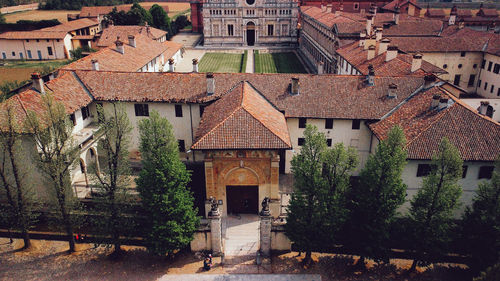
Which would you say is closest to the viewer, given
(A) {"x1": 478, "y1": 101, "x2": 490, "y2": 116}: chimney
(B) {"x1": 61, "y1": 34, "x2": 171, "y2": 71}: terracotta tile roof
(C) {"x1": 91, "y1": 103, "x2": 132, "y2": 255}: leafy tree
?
(C) {"x1": 91, "y1": 103, "x2": 132, "y2": 255}: leafy tree

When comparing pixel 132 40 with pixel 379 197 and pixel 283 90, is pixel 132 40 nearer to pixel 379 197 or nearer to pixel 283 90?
pixel 283 90

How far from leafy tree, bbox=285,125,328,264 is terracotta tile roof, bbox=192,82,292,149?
3558 millimetres

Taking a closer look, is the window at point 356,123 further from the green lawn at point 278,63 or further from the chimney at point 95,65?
the green lawn at point 278,63

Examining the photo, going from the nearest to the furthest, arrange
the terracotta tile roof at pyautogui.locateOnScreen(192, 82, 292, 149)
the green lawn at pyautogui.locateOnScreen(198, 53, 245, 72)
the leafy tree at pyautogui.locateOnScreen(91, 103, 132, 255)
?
the leafy tree at pyautogui.locateOnScreen(91, 103, 132, 255)
the terracotta tile roof at pyautogui.locateOnScreen(192, 82, 292, 149)
the green lawn at pyautogui.locateOnScreen(198, 53, 245, 72)

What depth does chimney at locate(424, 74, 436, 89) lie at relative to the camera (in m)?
32.3

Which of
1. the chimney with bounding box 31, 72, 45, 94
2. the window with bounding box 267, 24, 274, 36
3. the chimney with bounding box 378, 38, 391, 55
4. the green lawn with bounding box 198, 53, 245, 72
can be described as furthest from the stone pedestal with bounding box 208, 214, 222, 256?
the window with bounding box 267, 24, 274, 36

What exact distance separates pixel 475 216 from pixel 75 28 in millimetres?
94765

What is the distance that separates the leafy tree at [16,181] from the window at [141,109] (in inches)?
401

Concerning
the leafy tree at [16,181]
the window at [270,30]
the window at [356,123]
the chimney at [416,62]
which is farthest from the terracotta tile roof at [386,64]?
the window at [270,30]

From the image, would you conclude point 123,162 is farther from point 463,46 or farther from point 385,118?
point 463,46

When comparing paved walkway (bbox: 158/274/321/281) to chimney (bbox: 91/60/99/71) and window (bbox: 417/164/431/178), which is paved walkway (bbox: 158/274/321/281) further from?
chimney (bbox: 91/60/99/71)

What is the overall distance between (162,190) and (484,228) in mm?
19583

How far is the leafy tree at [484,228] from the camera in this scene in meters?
21.6

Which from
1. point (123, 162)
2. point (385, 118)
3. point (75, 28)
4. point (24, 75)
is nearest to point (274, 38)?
point (75, 28)
